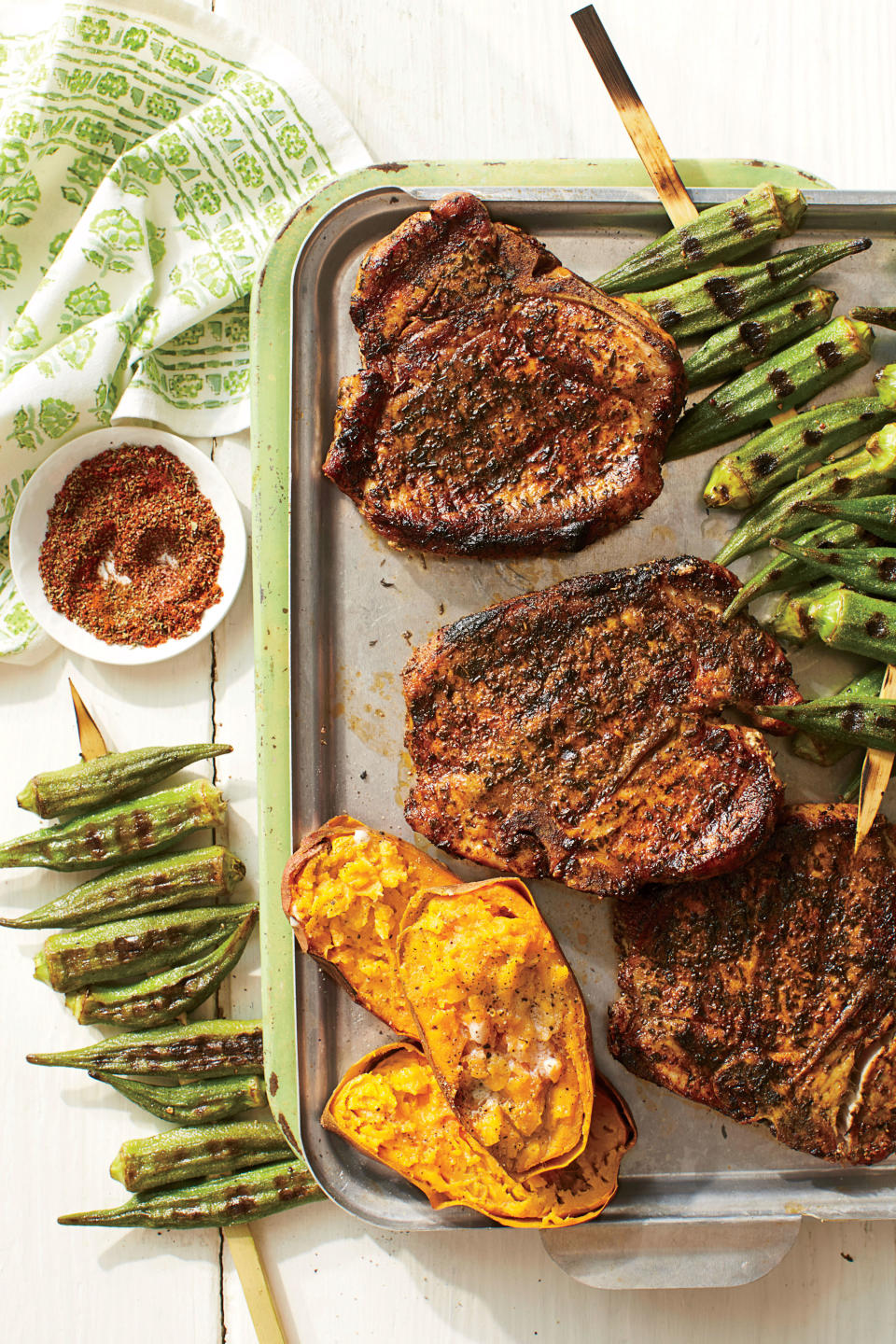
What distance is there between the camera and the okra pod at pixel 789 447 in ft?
11.2

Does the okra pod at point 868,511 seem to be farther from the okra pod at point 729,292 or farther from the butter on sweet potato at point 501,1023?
the butter on sweet potato at point 501,1023

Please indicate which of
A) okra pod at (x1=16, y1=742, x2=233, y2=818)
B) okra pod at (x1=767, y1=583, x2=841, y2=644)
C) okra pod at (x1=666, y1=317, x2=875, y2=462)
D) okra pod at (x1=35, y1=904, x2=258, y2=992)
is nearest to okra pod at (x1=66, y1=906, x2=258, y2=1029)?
okra pod at (x1=35, y1=904, x2=258, y2=992)

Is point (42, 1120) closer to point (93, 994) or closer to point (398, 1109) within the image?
point (93, 994)

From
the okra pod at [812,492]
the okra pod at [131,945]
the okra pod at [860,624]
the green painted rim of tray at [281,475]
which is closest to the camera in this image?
the okra pod at [860,624]

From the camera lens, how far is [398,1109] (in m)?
3.21

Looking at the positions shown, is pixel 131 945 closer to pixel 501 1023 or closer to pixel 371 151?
pixel 501 1023

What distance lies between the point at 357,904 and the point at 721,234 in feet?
8.89

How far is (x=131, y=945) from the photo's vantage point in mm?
3863

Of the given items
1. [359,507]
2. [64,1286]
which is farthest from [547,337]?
[64,1286]

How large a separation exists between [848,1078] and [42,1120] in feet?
10.6

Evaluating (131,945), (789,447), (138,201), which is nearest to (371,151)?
(138,201)

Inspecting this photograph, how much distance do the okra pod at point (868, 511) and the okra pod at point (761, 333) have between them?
624 mm

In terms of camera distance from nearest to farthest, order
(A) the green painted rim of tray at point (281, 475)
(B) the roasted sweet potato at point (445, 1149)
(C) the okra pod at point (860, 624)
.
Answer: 1. (B) the roasted sweet potato at point (445, 1149)
2. (C) the okra pod at point (860, 624)
3. (A) the green painted rim of tray at point (281, 475)

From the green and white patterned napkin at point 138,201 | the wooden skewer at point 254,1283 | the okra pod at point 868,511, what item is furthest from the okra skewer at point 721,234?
the wooden skewer at point 254,1283
